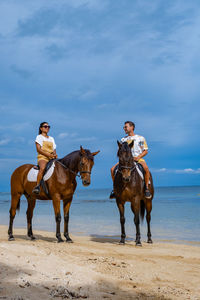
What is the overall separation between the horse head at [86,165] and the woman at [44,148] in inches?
45.4

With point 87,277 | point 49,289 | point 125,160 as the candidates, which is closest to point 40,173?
point 125,160

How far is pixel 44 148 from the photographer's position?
8.09 meters

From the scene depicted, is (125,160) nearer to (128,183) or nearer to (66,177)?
(128,183)

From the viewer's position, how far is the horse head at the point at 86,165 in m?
7.14

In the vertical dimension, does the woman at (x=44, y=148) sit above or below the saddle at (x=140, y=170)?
above

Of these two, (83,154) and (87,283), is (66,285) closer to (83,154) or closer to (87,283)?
(87,283)

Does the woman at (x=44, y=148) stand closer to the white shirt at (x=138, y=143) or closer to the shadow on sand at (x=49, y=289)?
the white shirt at (x=138, y=143)

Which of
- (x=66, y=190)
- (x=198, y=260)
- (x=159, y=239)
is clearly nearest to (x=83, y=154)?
(x=66, y=190)

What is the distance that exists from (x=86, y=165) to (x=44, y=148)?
1.48 meters

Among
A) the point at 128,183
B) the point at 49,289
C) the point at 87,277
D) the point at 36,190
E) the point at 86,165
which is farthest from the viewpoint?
the point at 128,183

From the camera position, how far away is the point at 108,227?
13.1 metres

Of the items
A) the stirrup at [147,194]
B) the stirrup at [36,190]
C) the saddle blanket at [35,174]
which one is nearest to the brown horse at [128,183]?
the stirrup at [147,194]

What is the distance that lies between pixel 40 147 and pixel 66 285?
461 centimetres

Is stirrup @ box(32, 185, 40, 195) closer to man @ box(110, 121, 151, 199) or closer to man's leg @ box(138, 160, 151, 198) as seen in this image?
man @ box(110, 121, 151, 199)
